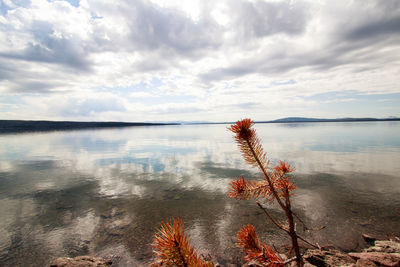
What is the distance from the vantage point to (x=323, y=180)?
1523 cm

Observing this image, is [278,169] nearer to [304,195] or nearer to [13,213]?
[304,195]

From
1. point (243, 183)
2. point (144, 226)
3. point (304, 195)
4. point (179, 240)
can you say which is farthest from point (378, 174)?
point (179, 240)

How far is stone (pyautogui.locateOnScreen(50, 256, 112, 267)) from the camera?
5906 mm

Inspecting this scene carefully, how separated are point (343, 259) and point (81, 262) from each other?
8010 mm

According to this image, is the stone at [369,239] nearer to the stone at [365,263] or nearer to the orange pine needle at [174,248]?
the stone at [365,263]

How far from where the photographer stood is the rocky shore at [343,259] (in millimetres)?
4783

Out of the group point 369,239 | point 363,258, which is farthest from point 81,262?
point 369,239

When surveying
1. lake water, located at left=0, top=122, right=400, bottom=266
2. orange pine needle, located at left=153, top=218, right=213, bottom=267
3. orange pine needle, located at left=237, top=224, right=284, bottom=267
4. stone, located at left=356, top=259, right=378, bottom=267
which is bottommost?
lake water, located at left=0, top=122, right=400, bottom=266

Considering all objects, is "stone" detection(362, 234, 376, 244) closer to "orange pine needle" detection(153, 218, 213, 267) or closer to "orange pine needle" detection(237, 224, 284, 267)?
"orange pine needle" detection(237, 224, 284, 267)

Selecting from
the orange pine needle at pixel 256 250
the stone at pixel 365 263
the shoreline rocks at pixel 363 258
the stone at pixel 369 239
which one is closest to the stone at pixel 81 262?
the orange pine needle at pixel 256 250

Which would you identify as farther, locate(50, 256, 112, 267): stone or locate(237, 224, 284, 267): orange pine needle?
locate(50, 256, 112, 267): stone

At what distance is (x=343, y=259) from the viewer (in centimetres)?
567

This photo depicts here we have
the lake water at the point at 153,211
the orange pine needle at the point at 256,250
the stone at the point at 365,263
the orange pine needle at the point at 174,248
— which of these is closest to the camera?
the orange pine needle at the point at 174,248

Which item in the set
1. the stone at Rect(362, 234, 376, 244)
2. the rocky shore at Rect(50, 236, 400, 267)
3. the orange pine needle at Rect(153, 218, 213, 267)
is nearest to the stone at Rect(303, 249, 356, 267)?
the rocky shore at Rect(50, 236, 400, 267)
